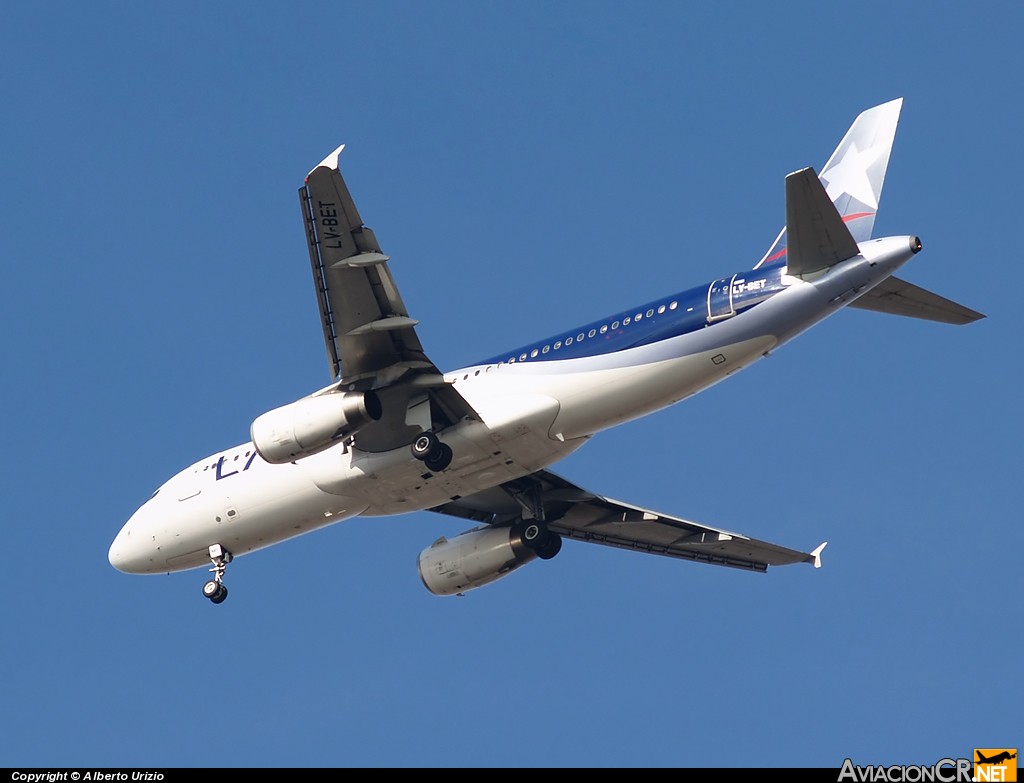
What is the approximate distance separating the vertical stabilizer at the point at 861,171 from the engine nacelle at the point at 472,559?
32.2 feet

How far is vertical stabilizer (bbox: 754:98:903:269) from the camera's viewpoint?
3544cm

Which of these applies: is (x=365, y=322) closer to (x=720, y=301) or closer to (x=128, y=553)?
(x=720, y=301)

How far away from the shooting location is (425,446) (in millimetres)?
34750

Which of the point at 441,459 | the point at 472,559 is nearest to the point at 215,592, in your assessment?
the point at 472,559

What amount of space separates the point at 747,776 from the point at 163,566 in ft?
64.5

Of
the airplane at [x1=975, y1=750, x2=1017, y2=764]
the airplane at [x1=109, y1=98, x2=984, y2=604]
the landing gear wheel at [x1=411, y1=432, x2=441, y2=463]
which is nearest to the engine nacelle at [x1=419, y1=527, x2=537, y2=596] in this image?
the airplane at [x1=109, y1=98, x2=984, y2=604]

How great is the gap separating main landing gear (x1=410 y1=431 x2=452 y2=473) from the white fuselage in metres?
0.32

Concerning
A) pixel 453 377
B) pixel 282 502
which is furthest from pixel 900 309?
pixel 282 502

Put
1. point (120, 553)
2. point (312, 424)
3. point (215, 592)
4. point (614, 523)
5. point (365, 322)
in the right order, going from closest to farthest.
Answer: point (365, 322) < point (312, 424) < point (215, 592) < point (120, 553) < point (614, 523)

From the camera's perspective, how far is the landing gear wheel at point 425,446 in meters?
34.7

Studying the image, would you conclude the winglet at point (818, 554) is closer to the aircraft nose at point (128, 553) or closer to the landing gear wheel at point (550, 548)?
the landing gear wheel at point (550, 548)

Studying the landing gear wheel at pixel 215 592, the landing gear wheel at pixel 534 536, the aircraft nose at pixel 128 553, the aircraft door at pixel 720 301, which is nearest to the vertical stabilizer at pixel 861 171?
the aircraft door at pixel 720 301

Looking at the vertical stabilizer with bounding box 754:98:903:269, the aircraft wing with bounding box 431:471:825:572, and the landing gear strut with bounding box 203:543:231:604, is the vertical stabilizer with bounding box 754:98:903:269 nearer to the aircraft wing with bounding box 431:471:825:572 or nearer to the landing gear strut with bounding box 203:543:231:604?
the aircraft wing with bounding box 431:471:825:572

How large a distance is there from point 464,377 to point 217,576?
8124 millimetres
